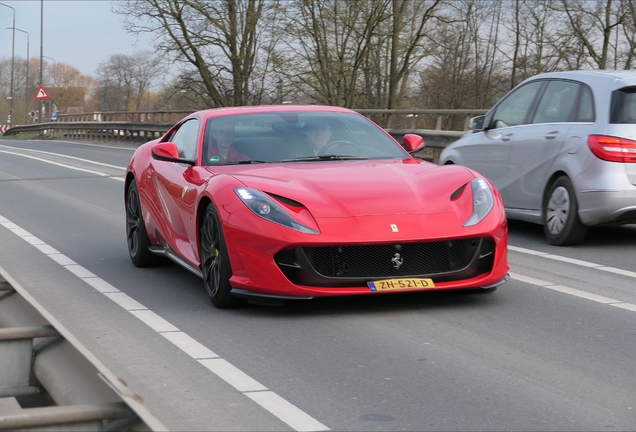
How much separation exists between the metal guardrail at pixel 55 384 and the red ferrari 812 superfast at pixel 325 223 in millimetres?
1872

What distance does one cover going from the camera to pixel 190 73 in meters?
36.8

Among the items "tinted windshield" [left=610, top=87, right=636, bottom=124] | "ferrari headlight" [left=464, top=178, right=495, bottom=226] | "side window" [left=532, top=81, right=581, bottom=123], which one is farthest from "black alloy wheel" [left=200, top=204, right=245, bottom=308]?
"side window" [left=532, top=81, right=581, bottom=123]

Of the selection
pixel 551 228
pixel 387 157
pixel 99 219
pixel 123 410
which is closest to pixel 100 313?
pixel 387 157

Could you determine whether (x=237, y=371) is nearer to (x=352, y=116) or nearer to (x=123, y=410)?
(x=123, y=410)

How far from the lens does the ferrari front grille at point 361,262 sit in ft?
19.5

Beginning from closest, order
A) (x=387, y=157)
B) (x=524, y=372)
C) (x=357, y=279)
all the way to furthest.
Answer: (x=524, y=372) < (x=357, y=279) < (x=387, y=157)

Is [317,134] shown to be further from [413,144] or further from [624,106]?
[624,106]

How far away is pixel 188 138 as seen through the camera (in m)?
7.79

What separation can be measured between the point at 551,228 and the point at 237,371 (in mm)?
5329

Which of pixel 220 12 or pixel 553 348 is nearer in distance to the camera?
pixel 553 348

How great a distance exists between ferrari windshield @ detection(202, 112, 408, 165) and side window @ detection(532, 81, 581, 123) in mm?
2596

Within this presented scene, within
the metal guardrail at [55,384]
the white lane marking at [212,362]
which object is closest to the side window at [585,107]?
the white lane marking at [212,362]

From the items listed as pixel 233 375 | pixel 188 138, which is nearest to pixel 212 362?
pixel 233 375

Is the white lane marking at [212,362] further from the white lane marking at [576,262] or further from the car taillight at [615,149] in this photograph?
the car taillight at [615,149]
